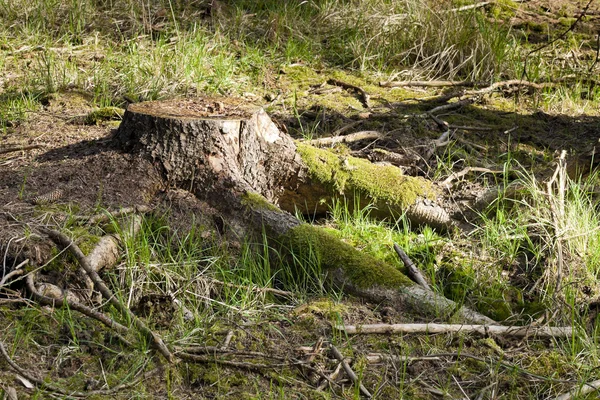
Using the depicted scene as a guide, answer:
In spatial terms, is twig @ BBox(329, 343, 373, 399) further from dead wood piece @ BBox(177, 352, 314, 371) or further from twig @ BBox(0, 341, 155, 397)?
twig @ BBox(0, 341, 155, 397)

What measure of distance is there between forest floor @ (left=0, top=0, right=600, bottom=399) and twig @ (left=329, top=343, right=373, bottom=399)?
37 millimetres

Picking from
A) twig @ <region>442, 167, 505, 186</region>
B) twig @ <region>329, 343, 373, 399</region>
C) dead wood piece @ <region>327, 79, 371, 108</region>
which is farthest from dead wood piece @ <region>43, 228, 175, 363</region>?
dead wood piece @ <region>327, 79, 371, 108</region>

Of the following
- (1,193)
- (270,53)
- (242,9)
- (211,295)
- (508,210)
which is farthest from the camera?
(242,9)

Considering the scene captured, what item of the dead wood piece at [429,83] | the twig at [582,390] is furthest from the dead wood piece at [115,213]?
the dead wood piece at [429,83]

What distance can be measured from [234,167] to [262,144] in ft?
0.95

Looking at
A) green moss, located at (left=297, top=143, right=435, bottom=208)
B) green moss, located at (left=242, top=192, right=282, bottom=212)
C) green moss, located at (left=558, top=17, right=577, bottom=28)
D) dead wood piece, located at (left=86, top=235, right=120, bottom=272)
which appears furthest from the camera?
green moss, located at (left=558, top=17, right=577, bottom=28)

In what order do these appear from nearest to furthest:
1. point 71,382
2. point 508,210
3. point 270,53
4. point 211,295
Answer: point 71,382 < point 211,295 < point 508,210 < point 270,53

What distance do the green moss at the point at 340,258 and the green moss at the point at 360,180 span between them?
0.75 meters

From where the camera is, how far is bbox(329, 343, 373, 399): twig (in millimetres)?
3082

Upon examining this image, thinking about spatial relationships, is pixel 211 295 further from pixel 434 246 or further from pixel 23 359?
pixel 434 246

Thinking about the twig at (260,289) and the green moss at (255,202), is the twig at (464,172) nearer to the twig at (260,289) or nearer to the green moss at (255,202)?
the green moss at (255,202)

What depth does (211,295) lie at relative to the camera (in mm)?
3812

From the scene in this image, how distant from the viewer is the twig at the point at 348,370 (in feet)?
10.1

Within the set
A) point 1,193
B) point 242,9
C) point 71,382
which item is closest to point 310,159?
point 1,193
